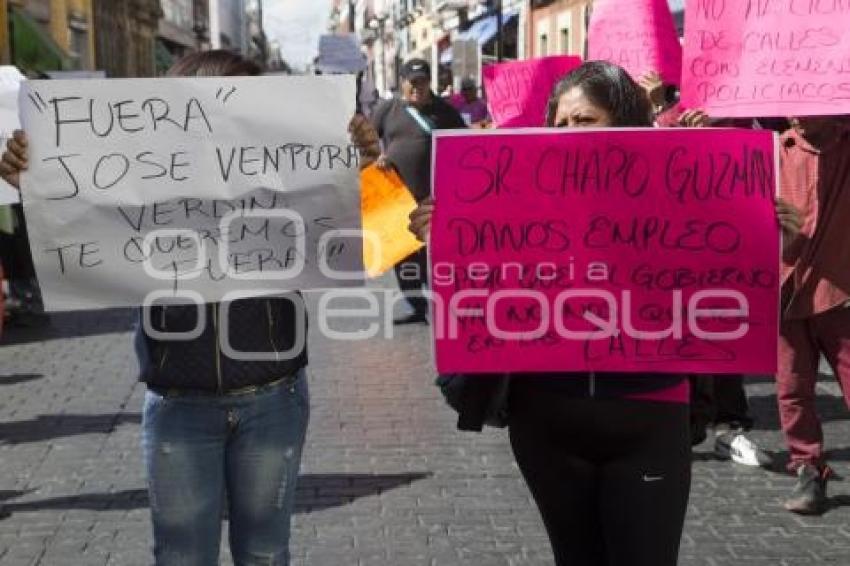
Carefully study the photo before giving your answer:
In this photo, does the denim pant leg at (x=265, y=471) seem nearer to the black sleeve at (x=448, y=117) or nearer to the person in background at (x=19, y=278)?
the person in background at (x=19, y=278)

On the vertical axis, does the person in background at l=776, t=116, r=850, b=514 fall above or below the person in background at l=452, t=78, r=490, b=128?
above

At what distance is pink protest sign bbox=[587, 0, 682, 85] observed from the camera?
6.45m

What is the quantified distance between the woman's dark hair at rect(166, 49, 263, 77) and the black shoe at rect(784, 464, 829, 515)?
9.97ft

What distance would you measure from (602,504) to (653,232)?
649mm

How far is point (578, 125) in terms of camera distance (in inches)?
114

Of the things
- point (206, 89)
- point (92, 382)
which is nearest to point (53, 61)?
point (92, 382)

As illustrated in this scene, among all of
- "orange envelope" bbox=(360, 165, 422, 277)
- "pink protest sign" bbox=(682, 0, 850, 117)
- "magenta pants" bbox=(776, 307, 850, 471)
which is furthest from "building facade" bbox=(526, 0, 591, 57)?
"pink protest sign" bbox=(682, 0, 850, 117)

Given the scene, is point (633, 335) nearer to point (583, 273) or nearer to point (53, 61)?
point (583, 273)

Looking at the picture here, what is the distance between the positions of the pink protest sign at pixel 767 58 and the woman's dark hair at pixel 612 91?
1.64 meters

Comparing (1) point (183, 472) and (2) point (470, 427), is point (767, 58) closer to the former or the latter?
(2) point (470, 427)

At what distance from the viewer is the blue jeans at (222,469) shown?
290 centimetres

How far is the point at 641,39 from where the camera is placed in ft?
21.2

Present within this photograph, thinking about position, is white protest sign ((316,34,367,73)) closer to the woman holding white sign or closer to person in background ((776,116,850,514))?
person in background ((776,116,850,514))

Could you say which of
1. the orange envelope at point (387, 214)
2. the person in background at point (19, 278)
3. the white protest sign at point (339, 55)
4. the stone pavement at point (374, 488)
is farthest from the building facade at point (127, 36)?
the stone pavement at point (374, 488)
